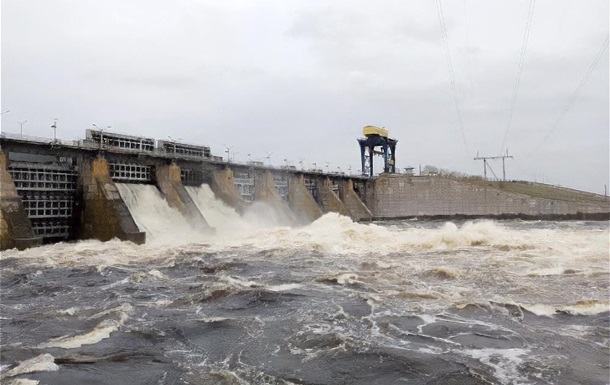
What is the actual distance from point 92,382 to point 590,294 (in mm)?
11553

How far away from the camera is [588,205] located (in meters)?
54.7

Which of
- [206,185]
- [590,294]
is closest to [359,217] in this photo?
[206,185]

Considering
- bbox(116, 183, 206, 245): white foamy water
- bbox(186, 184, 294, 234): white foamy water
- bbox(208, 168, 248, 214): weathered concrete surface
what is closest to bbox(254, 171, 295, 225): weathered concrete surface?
bbox(186, 184, 294, 234): white foamy water

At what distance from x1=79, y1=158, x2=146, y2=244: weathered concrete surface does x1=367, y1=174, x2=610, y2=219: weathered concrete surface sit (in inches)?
1691

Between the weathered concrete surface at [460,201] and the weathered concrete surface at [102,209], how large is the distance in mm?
42955

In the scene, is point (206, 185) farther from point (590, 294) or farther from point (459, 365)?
point (459, 365)

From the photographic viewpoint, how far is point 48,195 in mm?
25312

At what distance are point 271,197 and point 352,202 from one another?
18787mm

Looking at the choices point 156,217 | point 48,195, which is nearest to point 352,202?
point 156,217

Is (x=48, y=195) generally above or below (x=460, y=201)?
below

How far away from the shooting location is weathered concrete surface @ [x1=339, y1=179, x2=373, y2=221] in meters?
56.5

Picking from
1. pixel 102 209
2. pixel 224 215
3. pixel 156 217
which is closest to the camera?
pixel 102 209

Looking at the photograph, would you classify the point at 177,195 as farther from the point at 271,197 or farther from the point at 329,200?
the point at 329,200

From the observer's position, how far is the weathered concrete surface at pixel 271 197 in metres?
40.3
